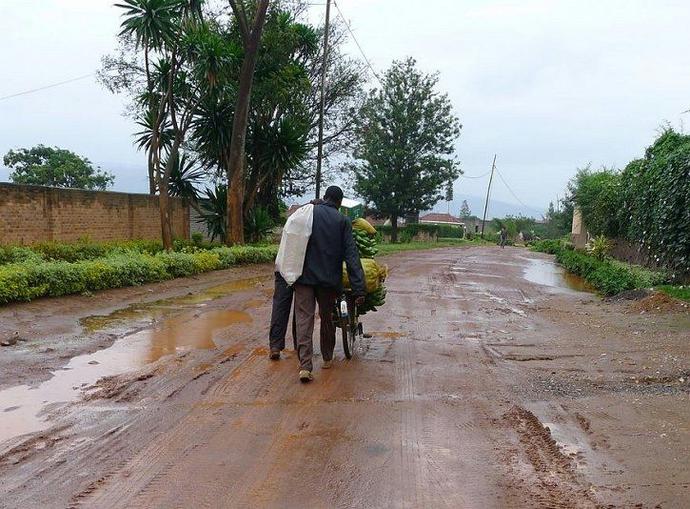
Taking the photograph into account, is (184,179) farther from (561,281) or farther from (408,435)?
(408,435)

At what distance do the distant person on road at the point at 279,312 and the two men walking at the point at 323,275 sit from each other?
11 millimetres

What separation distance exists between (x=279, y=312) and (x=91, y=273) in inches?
263

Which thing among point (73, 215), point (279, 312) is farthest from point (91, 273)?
point (73, 215)

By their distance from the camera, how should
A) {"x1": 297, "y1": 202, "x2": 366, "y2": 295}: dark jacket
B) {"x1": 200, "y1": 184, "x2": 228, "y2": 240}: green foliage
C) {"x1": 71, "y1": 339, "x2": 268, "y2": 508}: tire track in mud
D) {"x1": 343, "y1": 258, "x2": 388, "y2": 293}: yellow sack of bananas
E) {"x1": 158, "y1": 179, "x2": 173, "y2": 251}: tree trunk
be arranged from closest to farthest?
{"x1": 71, "y1": 339, "x2": 268, "y2": 508}: tire track in mud → {"x1": 297, "y1": 202, "x2": 366, "y2": 295}: dark jacket → {"x1": 343, "y1": 258, "x2": 388, "y2": 293}: yellow sack of bananas → {"x1": 158, "y1": 179, "x2": 173, "y2": 251}: tree trunk → {"x1": 200, "y1": 184, "x2": 228, "y2": 240}: green foliage

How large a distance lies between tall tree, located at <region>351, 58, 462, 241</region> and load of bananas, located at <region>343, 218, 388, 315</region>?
39297 millimetres

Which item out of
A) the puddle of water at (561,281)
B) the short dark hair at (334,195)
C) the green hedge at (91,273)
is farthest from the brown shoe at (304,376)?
the puddle of water at (561,281)

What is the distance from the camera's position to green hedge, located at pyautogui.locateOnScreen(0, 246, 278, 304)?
10.3 meters

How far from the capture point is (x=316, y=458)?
4.25 metres

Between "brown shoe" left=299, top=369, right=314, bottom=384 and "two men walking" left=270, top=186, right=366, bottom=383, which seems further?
"two men walking" left=270, top=186, right=366, bottom=383

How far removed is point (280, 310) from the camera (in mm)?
6754

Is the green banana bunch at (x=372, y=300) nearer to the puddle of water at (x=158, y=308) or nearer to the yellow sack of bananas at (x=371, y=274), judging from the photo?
the yellow sack of bananas at (x=371, y=274)

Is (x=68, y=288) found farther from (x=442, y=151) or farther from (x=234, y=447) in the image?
(x=442, y=151)

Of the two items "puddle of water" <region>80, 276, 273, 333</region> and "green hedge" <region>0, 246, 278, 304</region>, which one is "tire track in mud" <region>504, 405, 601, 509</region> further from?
"green hedge" <region>0, 246, 278, 304</region>

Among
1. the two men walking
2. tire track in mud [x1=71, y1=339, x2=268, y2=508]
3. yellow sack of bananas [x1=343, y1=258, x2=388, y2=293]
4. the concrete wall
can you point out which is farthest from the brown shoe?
the concrete wall
